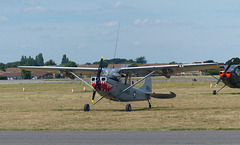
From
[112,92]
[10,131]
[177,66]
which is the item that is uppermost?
[177,66]

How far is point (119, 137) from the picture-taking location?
11117 mm

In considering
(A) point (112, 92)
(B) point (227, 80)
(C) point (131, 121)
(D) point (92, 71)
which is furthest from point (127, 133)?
(B) point (227, 80)

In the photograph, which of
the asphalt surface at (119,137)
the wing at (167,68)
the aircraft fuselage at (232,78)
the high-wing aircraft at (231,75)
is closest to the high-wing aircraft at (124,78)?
the wing at (167,68)

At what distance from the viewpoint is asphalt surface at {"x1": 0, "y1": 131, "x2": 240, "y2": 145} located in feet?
33.7

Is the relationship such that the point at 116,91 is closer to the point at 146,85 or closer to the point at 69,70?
the point at 146,85

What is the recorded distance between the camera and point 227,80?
106 ft

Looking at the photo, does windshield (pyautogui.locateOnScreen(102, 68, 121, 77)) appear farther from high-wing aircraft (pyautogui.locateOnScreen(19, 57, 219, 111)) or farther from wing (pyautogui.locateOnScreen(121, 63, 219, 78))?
wing (pyautogui.locateOnScreen(121, 63, 219, 78))

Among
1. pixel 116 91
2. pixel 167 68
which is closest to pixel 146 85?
pixel 167 68

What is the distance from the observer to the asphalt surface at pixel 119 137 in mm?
10266

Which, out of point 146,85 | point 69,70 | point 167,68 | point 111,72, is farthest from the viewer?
point 146,85

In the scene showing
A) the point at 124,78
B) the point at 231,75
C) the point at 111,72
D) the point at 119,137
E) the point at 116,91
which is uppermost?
the point at 231,75

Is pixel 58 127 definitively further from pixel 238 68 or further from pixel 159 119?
pixel 238 68

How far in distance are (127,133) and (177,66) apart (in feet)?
29.2

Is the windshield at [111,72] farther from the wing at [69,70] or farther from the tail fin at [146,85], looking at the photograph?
the tail fin at [146,85]
